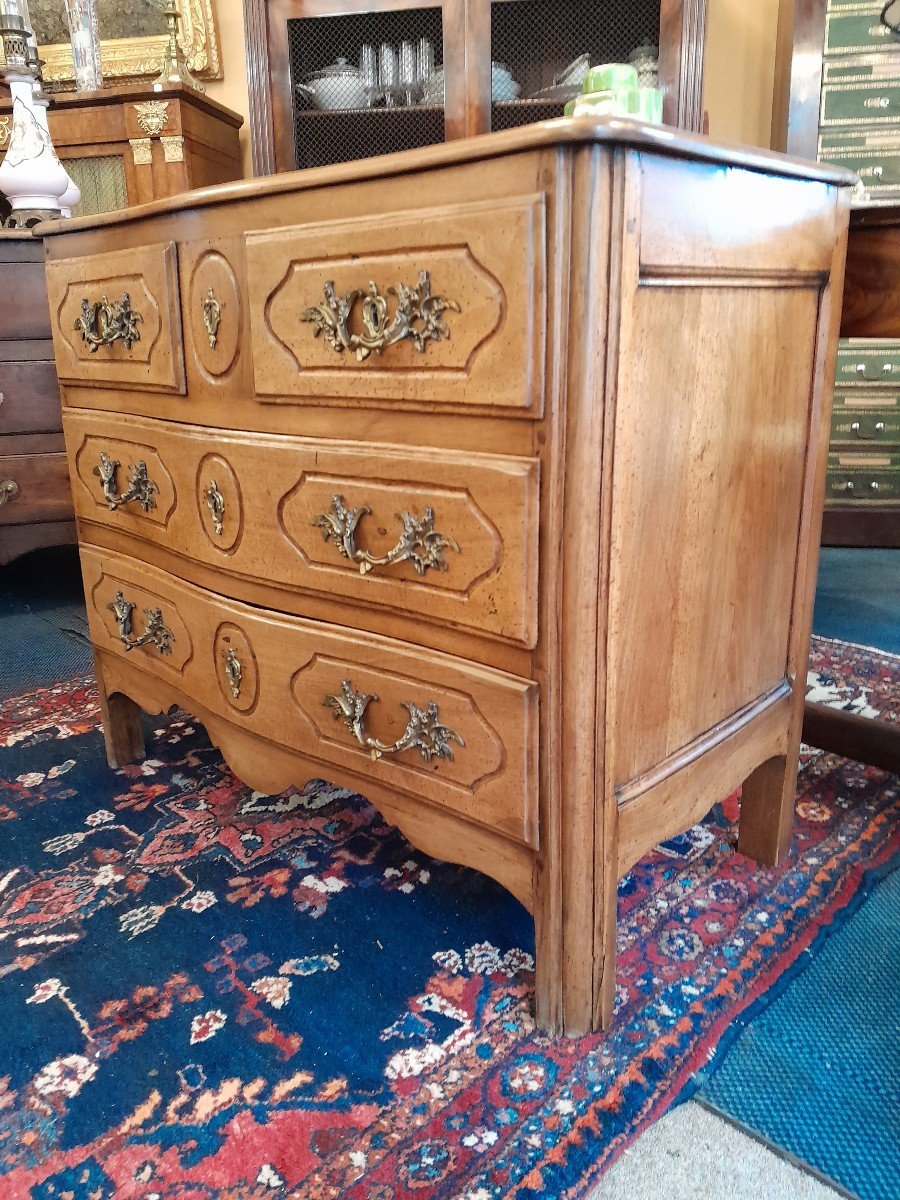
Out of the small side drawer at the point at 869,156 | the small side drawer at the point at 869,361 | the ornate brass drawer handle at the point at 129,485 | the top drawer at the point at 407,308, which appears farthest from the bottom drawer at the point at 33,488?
the small side drawer at the point at 869,156

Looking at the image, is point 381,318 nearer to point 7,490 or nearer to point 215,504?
point 215,504

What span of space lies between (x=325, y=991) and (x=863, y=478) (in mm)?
2778

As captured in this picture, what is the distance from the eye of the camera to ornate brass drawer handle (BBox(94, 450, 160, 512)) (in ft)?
4.90

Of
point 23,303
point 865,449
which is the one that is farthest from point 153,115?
point 865,449

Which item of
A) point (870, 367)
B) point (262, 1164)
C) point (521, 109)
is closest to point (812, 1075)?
point (262, 1164)

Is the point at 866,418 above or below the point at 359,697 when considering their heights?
above

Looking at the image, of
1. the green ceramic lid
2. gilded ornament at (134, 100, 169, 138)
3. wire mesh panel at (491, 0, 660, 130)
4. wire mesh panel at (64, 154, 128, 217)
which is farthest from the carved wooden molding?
the green ceramic lid

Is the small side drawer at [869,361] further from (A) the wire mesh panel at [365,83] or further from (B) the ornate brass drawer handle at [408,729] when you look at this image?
(B) the ornate brass drawer handle at [408,729]

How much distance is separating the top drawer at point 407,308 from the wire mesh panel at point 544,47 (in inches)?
103

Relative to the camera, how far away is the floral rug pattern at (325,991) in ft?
3.19

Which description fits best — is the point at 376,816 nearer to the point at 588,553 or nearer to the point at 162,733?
the point at 162,733

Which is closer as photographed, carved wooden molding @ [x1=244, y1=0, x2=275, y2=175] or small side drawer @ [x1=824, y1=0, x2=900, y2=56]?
small side drawer @ [x1=824, y1=0, x2=900, y2=56]

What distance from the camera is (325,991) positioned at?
1.21 metres

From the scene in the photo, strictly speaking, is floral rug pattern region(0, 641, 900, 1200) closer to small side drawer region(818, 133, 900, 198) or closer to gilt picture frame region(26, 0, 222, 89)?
small side drawer region(818, 133, 900, 198)
